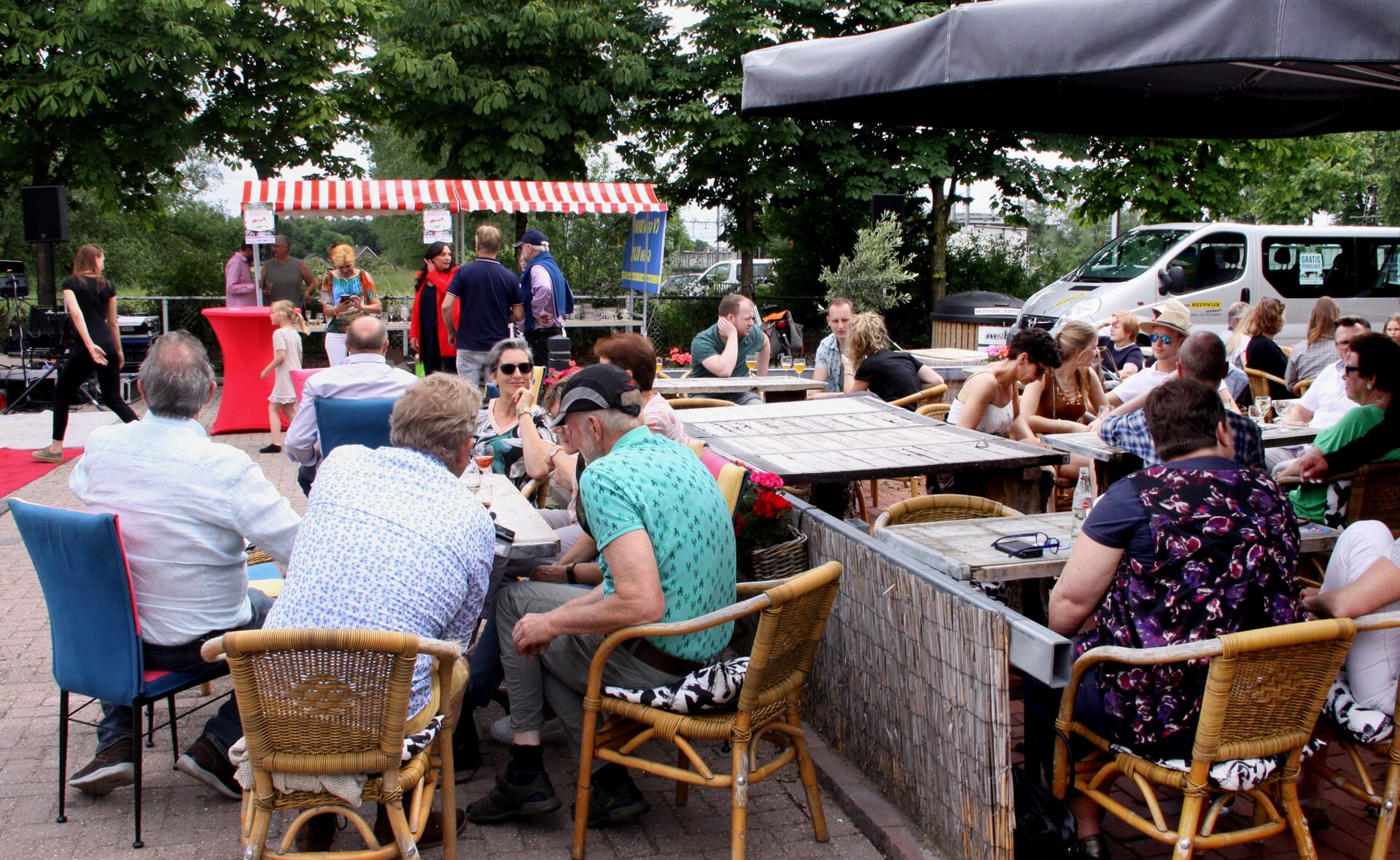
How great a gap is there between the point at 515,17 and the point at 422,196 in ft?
16.9

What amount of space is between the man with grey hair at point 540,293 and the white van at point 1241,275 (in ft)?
23.4

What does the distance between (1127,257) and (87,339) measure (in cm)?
1244

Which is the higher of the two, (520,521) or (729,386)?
(729,386)

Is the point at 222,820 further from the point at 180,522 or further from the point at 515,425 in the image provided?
the point at 515,425

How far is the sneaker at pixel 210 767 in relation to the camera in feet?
10.6

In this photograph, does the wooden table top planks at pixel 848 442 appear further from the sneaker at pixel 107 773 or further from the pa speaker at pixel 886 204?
the pa speaker at pixel 886 204

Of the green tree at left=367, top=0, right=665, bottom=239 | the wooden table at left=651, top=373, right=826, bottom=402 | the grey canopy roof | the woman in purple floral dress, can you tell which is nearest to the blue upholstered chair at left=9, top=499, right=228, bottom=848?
the woman in purple floral dress

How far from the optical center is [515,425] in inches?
188

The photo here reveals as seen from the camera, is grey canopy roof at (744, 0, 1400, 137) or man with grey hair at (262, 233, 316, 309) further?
man with grey hair at (262, 233, 316, 309)

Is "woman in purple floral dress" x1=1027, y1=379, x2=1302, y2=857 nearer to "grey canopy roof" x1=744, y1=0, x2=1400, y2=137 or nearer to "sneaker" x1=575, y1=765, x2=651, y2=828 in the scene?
"grey canopy roof" x1=744, y1=0, x2=1400, y2=137

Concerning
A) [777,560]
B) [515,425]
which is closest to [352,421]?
[515,425]

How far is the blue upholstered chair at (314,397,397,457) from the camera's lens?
16.4ft

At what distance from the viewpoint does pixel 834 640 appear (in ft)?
11.7

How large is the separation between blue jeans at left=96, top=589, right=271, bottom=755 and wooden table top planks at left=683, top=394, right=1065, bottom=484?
6.19 ft
